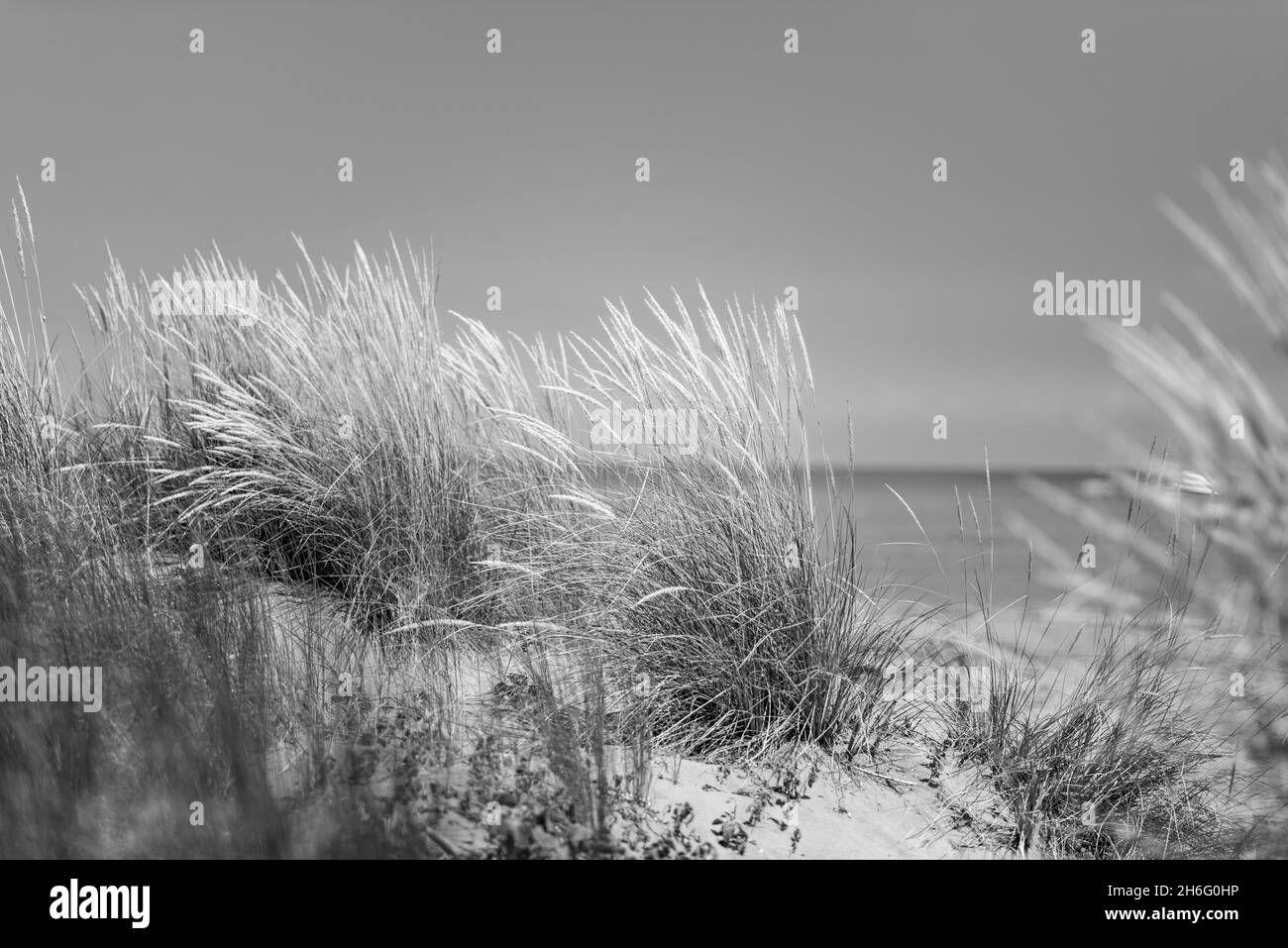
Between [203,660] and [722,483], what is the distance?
173 cm

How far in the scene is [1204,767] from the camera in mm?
3080

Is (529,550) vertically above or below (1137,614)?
above

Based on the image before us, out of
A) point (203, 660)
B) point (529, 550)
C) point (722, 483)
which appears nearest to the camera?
point (203, 660)

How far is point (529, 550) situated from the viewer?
3.71 metres
